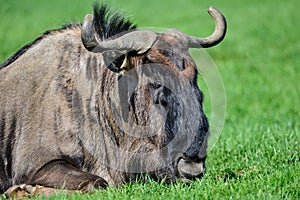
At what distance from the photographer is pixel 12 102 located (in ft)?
23.5

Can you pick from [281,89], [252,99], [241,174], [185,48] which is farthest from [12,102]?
[281,89]

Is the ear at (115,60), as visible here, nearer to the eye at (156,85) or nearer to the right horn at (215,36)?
the eye at (156,85)

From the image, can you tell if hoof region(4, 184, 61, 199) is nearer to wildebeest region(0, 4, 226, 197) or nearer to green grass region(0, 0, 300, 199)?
wildebeest region(0, 4, 226, 197)

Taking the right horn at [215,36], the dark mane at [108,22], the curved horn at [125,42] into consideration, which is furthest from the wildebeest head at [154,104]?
the dark mane at [108,22]

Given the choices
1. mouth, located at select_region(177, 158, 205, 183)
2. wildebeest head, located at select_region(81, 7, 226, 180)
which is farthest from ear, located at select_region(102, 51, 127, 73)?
mouth, located at select_region(177, 158, 205, 183)

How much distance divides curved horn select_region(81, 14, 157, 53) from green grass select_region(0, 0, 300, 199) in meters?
1.07

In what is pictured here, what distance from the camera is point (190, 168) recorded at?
19.9 ft

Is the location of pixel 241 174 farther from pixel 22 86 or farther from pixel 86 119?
pixel 22 86

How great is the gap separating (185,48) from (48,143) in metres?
1.72

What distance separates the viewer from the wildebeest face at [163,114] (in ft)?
19.7

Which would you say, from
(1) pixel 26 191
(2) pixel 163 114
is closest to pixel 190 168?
(2) pixel 163 114

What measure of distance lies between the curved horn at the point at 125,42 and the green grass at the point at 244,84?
1.07 meters

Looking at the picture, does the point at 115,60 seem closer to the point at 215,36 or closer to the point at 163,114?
the point at 163,114

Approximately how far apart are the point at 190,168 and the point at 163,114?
57 cm
